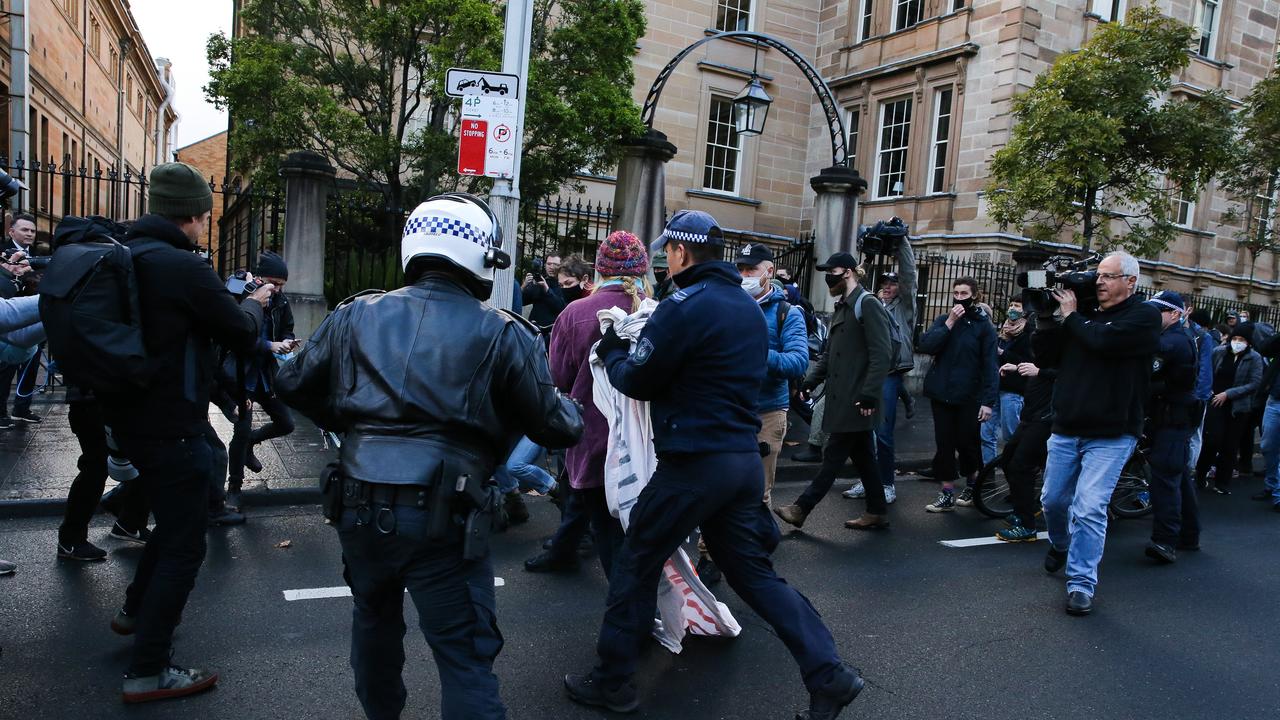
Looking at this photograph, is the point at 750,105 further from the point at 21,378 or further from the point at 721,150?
the point at 721,150

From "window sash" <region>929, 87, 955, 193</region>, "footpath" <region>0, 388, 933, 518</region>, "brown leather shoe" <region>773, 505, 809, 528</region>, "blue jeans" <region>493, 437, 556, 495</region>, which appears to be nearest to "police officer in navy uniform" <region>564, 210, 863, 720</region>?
"blue jeans" <region>493, 437, 556, 495</region>

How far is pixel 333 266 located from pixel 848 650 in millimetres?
8862

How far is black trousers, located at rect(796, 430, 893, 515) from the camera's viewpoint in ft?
20.9

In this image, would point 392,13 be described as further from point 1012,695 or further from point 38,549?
point 1012,695

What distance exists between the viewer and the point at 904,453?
9.78 meters

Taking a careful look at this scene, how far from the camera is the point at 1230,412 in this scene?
934cm


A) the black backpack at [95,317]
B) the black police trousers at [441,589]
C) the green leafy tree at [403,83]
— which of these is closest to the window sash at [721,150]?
the green leafy tree at [403,83]

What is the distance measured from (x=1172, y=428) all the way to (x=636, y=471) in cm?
466

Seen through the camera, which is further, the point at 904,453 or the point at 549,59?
the point at 549,59

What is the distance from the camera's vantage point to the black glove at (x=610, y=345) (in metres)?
3.57

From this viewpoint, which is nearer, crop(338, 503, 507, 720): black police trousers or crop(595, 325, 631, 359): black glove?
crop(338, 503, 507, 720): black police trousers

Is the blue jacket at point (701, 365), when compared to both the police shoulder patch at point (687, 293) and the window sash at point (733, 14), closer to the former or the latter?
the police shoulder patch at point (687, 293)

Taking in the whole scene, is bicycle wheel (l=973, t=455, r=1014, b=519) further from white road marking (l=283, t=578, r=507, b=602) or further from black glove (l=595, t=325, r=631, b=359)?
black glove (l=595, t=325, r=631, b=359)

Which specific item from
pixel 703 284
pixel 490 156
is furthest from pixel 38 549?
pixel 703 284
